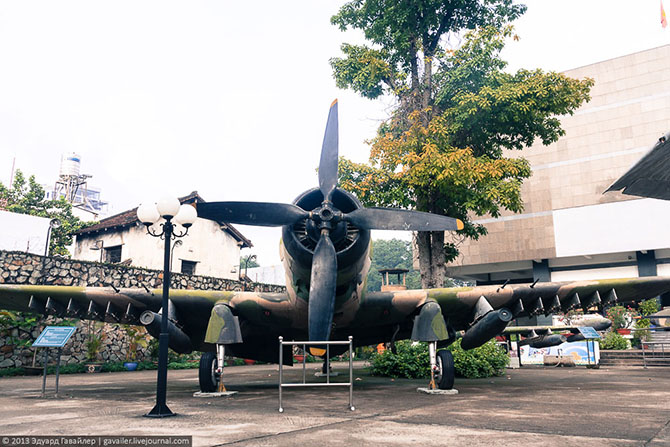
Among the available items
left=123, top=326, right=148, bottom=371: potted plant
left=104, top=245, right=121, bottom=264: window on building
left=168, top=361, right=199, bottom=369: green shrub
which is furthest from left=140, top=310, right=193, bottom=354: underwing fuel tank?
left=104, top=245, right=121, bottom=264: window on building

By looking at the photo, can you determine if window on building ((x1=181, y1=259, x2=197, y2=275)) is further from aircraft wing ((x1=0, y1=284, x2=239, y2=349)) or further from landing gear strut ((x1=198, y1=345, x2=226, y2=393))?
landing gear strut ((x1=198, y1=345, x2=226, y2=393))

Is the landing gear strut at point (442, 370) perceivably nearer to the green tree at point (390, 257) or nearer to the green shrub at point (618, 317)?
the green shrub at point (618, 317)

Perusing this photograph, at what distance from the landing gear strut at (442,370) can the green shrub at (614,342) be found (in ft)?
59.5

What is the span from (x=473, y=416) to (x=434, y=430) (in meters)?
1.45

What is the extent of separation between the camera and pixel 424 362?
15.0 meters

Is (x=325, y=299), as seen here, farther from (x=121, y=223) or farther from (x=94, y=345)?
(x=121, y=223)

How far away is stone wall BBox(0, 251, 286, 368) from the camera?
52.1 feet

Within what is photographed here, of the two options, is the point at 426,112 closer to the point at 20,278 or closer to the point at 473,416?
the point at 473,416

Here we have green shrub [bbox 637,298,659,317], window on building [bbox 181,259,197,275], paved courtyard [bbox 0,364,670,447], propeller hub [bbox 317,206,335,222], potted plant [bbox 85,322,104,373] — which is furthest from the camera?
window on building [bbox 181,259,197,275]

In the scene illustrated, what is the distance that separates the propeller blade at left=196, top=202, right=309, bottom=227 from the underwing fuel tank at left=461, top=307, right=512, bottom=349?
172 inches

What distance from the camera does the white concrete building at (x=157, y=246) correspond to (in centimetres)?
2825

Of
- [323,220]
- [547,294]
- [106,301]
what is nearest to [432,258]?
[547,294]

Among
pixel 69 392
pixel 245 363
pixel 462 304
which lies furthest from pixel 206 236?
pixel 462 304

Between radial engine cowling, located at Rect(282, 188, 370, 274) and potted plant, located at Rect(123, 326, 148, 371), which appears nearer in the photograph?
radial engine cowling, located at Rect(282, 188, 370, 274)
